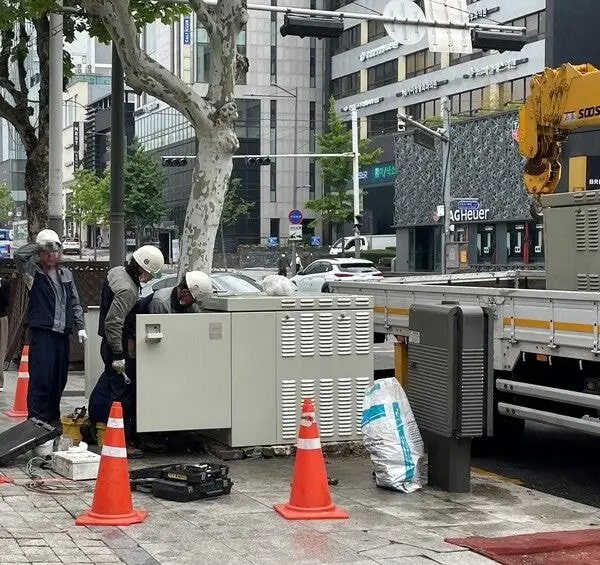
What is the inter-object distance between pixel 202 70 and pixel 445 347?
7321cm

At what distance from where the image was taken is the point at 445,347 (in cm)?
863

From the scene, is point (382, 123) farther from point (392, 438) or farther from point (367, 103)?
point (392, 438)

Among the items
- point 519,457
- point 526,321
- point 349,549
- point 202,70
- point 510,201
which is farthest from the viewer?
point 202,70

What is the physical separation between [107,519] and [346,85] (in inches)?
3020

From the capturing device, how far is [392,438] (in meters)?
8.66

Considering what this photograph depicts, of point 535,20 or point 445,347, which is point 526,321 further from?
point 535,20

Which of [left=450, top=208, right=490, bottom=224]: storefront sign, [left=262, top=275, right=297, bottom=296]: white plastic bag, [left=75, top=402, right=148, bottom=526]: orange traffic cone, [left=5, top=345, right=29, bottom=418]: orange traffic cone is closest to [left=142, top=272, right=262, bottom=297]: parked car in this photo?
[left=5, top=345, right=29, bottom=418]: orange traffic cone

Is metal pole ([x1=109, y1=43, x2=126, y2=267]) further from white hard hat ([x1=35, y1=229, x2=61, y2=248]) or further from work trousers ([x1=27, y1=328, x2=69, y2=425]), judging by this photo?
work trousers ([x1=27, y1=328, x2=69, y2=425])

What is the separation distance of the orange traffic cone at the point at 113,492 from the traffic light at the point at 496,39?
14.0 metres

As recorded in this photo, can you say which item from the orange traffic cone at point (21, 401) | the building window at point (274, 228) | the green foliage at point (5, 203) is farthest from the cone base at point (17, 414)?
the green foliage at point (5, 203)

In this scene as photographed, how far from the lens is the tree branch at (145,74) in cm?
1222

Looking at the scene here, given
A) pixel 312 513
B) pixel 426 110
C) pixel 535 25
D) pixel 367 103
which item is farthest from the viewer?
pixel 367 103

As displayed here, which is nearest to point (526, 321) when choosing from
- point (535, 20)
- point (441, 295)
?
point (441, 295)

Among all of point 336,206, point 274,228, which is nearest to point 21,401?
point 336,206
